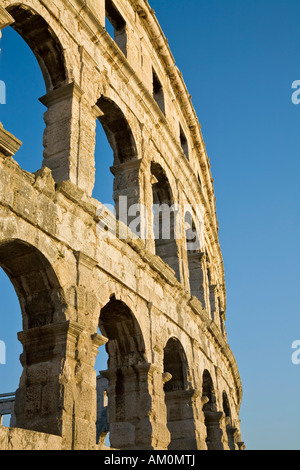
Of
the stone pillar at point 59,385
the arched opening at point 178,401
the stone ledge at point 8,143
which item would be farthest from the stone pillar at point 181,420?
the stone ledge at point 8,143

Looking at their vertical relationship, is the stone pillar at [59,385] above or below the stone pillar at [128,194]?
below

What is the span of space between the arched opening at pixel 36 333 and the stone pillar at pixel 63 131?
62.6 inches

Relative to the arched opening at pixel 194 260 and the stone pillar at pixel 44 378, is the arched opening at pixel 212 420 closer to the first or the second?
the arched opening at pixel 194 260

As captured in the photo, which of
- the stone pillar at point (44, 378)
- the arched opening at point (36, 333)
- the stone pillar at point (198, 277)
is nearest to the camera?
the stone pillar at point (44, 378)

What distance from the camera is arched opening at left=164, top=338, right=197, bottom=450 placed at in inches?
396

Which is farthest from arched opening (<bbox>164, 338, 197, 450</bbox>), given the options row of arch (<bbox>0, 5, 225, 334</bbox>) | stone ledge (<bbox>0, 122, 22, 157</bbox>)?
stone ledge (<bbox>0, 122, 22, 157</bbox>)

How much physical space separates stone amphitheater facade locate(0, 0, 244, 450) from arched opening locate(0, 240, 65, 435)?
16 mm

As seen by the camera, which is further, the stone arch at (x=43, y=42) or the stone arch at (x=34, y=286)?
the stone arch at (x=43, y=42)

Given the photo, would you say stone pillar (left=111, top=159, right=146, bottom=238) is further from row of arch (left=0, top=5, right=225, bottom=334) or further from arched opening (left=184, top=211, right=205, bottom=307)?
arched opening (left=184, top=211, right=205, bottom=307)

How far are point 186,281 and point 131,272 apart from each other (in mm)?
3585

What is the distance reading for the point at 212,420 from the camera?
1275 centimetres

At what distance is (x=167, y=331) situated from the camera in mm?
9898

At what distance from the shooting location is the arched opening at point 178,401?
1005 centimetres

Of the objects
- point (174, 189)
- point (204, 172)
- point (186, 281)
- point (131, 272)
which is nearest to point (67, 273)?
point (131, 272)
